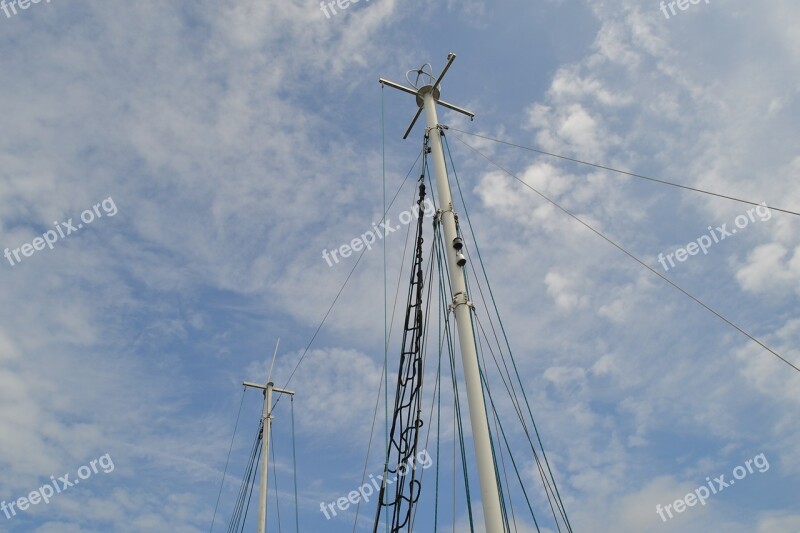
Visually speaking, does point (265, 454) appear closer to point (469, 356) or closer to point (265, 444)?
point (265, 444)

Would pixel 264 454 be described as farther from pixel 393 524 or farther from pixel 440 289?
pixel 440 289

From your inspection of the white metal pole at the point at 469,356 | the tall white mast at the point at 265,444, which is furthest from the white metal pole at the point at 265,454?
the white metal pole at the point at 469,356

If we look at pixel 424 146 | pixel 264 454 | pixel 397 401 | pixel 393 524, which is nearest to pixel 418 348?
pixel 397 401

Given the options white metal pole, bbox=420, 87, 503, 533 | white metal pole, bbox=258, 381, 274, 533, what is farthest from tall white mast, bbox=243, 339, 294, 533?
white metal pole, bbox=420, 87, 503, 533

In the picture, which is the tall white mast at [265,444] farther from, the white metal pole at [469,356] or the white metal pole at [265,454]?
the white metal pole at [469,356]

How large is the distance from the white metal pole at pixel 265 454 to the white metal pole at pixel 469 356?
22302 mm

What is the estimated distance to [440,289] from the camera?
55.7ft

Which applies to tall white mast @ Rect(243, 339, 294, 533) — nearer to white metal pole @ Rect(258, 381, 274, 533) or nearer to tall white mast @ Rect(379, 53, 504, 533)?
white metal pole @ Rect(258, 381, 274, 533)

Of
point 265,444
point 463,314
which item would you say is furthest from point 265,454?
point 463,314

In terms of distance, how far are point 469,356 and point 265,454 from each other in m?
24.5

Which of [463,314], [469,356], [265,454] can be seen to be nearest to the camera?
[469,356]

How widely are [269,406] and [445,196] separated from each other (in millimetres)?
24702

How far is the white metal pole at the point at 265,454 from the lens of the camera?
29.9m

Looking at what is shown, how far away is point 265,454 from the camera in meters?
33.2
